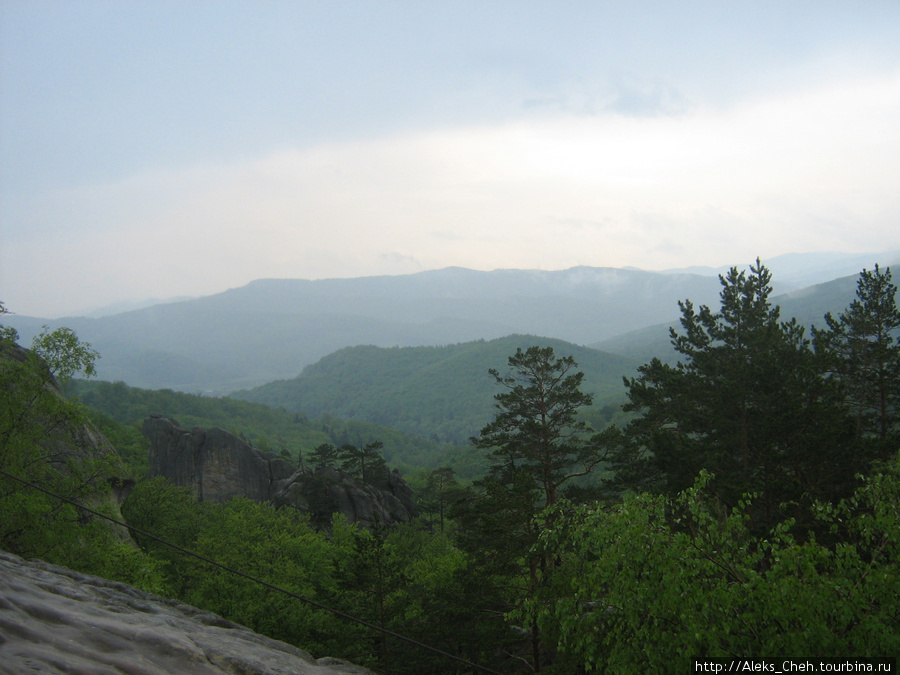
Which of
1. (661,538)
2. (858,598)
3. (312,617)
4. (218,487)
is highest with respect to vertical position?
(661,538)

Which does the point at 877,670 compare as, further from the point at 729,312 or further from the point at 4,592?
the point at 729,312

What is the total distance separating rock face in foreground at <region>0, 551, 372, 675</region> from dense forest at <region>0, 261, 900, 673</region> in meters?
2.50

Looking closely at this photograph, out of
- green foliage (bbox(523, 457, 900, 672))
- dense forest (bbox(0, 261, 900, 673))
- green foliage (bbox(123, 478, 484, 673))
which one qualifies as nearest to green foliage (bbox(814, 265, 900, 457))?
dense forest (bbox(0, 261, 900, 673))

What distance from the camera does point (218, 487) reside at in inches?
2899

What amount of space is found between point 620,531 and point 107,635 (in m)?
8.82

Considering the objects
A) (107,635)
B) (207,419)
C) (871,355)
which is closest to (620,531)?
(107,635)

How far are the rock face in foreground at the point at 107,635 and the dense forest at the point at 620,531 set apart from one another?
2.50 metres

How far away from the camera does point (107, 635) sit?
8844 millimetres

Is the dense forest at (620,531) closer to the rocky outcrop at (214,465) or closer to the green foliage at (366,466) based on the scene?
the green foliage at (366,466)

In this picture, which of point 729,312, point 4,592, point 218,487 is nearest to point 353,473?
point 218,487

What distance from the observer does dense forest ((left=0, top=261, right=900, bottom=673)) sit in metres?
9.41

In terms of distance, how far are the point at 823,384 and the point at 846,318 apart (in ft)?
41.8

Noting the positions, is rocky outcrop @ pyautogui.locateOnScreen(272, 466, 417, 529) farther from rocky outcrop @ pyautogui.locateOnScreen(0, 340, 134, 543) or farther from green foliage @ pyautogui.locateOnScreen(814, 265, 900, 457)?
green foliage @ pyautogui.locateOnScreen(814, 265, 900, 457)

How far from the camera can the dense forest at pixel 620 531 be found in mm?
9414
